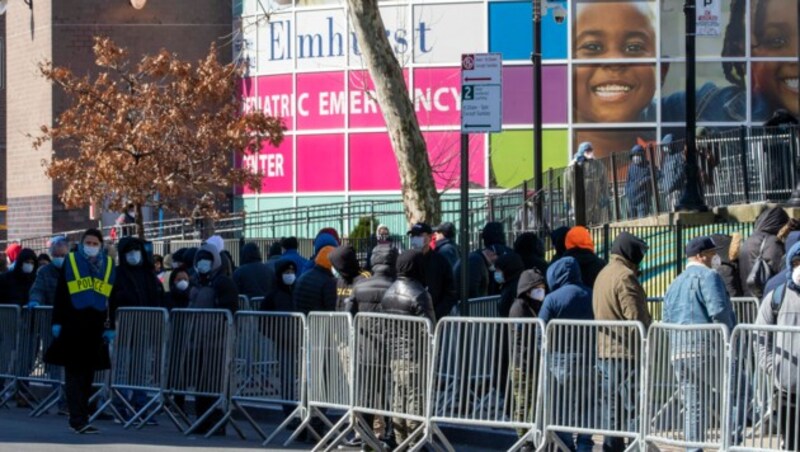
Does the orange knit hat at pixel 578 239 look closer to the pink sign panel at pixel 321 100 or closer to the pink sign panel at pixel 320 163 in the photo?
the pink sign panel at pixel 321 100

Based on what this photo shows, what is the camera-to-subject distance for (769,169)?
24.7m

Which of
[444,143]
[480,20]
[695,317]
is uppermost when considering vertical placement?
[480,20]

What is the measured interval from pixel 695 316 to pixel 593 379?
2.84 feet

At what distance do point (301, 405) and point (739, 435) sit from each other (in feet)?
16.2

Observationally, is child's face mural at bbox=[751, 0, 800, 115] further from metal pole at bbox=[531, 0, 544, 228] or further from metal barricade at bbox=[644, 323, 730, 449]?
metal barricade at bbox=[644, 323, 730, 449]

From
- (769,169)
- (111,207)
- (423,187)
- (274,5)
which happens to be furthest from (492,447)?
(274,5)

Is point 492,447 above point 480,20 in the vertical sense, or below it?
below

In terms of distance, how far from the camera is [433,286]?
51.9 feet

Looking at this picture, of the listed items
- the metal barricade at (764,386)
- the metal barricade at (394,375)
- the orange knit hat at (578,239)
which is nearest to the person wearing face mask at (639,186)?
the orange knit hat at (578,239)

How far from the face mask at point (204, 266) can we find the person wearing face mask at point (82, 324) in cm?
82

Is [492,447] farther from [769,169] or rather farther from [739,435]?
[769,169]

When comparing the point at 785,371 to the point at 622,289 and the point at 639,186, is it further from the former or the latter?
the point at 639,186

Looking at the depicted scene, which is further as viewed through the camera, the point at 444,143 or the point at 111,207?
the point at 444,143

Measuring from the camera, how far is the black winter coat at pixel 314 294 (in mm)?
15602
